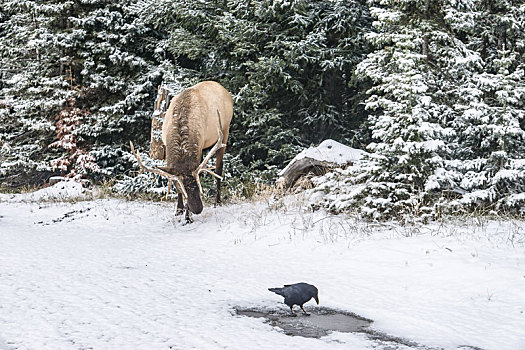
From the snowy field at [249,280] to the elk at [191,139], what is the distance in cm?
69

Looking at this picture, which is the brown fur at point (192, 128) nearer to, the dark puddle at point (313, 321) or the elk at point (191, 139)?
the elk at point (191, 139)

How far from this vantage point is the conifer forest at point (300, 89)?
8008mm

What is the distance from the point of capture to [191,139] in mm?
9141

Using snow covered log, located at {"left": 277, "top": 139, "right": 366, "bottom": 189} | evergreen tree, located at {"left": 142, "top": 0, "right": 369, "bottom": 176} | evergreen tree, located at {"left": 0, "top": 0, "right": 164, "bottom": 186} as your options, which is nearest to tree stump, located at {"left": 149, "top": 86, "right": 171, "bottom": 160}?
evergreen tree, located at {"left": 142, "top": 0, "right": 369, "bottom": 176}

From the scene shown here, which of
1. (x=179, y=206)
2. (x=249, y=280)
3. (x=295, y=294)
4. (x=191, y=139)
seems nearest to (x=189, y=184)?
(x=191, y=139)

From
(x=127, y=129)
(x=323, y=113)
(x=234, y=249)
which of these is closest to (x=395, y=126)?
(x=234, y=249)

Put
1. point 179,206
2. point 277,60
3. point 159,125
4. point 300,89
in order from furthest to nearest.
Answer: point 300,89, point 277,60, point 159,125, point 179,206

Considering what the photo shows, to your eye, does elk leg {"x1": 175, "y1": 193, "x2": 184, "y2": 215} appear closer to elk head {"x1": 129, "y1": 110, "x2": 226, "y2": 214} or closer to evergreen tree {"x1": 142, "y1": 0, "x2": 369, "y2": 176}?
elk head {"x1": 129, "y1": 110, "x2": 226, "y2": 214}

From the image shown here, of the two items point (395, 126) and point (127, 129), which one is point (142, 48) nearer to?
point (127, 129)

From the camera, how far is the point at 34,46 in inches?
A: 648

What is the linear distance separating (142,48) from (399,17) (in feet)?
33.5

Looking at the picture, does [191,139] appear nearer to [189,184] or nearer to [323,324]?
[189,184]

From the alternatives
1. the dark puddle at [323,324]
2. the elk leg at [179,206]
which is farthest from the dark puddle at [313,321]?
the elk leg at [179,206]

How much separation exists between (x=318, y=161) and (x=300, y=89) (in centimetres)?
412
